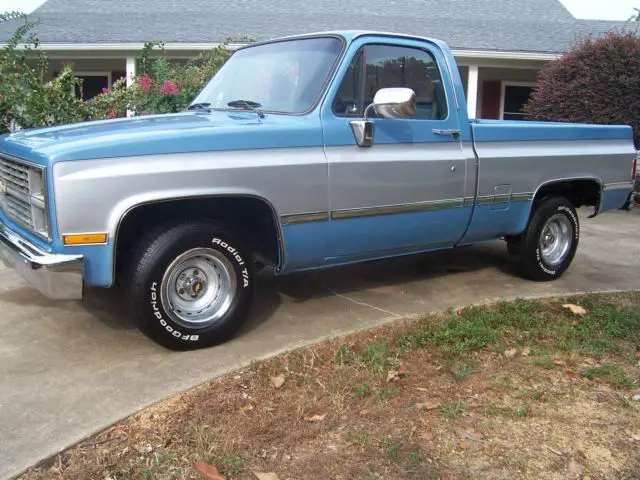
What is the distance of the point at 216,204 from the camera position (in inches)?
168

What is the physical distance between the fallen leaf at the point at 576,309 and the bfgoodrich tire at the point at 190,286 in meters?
2.61

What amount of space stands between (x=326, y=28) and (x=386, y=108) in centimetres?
1131

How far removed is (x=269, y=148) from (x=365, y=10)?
14050mm

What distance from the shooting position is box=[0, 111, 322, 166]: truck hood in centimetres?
363

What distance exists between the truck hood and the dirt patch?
138 centimetres

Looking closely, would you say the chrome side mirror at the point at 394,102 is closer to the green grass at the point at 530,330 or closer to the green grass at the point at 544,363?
the green grass at the point at 530,330

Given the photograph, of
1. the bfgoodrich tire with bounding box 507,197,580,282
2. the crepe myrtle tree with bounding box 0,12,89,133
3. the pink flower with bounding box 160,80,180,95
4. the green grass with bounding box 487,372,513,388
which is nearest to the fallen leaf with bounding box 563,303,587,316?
the bfgoodrich tire with bounding box 507,197,580,282

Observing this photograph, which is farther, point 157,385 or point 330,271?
point 330,271

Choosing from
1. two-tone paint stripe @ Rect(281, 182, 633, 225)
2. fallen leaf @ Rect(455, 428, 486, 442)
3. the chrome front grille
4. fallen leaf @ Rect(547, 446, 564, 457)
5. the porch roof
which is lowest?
fallen leaf @ Rect(547, 446, 564, 457)

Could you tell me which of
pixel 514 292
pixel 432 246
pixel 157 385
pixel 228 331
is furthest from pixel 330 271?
pixel 157 385

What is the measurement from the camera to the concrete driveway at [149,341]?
3.39 metres

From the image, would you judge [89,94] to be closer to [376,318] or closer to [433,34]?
[433,34]

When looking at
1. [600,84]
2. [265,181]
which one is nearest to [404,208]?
[265,181]

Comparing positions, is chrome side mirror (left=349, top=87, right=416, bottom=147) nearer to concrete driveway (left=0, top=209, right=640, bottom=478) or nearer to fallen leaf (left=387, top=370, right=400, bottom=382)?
concrete driveway (left=0, top=209, right=640, bottom=478)
